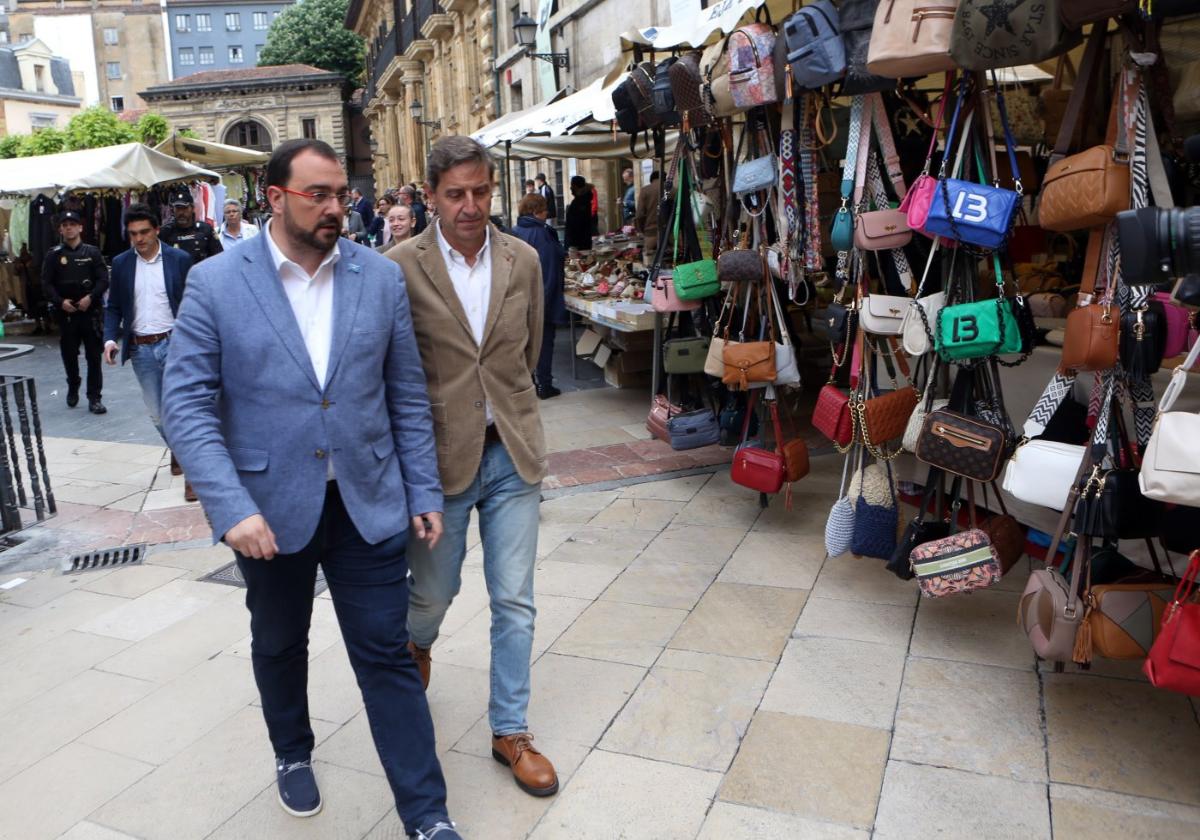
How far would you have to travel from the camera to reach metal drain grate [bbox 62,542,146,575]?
559 centimetres

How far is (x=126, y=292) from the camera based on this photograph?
684 centimetres

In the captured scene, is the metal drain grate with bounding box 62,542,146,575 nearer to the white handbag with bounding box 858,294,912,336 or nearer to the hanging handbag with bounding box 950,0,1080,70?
the white handbag with bounding box 858,294,912,336

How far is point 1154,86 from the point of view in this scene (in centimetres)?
337

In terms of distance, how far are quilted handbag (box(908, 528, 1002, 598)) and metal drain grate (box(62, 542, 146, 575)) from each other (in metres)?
4.14

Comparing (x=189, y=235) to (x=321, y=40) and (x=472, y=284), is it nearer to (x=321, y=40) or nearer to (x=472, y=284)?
(x=472, y=284)

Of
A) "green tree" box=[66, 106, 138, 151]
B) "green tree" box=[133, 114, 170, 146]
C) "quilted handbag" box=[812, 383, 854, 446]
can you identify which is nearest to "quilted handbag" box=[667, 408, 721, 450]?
"quilted handbag" box=[812, 383, 854, 446]

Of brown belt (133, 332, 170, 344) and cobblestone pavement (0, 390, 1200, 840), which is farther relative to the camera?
brown belt (133, 332, 170, 344)

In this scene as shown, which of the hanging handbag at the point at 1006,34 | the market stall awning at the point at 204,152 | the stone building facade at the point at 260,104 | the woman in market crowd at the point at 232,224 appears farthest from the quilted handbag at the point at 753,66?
the stone building facade at the point at 260,104

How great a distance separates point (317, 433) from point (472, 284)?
2.35ft

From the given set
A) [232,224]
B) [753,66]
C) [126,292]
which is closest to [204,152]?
Answer: [232,224]

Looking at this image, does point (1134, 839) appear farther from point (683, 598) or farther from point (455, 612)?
point (455, 612)

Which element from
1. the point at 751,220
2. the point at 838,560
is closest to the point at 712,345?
the point at 751,220

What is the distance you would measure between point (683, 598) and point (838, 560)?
869 mm

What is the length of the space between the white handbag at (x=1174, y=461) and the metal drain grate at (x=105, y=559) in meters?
4.98
